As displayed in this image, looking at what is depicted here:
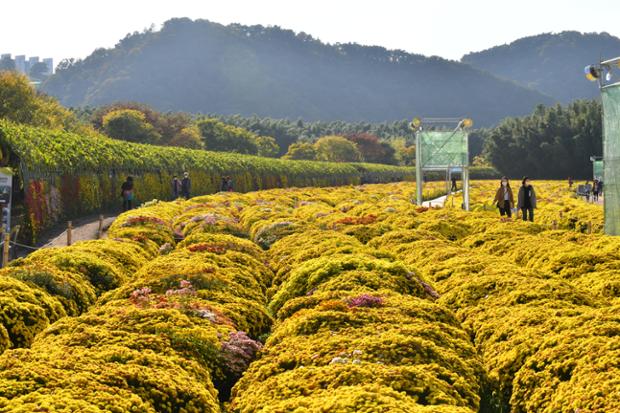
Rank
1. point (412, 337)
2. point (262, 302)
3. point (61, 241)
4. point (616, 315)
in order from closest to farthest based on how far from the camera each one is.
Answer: point (412, 337) → point (616, 315) → point (262, 302) → point (61, 241)

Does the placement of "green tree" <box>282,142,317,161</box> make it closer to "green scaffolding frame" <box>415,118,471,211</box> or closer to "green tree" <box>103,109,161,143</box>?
"green tree" <box>103,109,161,143</box>

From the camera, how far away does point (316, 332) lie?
8.66 meters

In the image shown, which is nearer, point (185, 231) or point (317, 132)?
point (185, 231)

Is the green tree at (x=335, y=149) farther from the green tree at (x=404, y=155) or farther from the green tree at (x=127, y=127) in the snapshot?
the green tree at (x=127, y=127)

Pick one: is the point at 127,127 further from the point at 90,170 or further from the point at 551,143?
the point at 551,143

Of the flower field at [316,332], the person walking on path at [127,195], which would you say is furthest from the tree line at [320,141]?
the flower field at [316,332]

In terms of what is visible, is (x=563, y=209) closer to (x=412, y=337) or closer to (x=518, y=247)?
(x=518, y=247)

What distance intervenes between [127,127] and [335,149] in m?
51.7

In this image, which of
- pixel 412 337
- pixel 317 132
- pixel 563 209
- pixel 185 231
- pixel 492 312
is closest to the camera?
pixel 412 337

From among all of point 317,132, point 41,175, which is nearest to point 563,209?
point 41,175

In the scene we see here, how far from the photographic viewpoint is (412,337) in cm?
800

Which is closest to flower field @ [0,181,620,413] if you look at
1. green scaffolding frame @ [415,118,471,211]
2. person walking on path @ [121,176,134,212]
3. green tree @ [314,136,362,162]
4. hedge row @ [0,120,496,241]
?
hedge row @ [0,120,496,241]

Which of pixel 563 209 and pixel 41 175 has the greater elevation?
pixel 41 175

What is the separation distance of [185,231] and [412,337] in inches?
585
